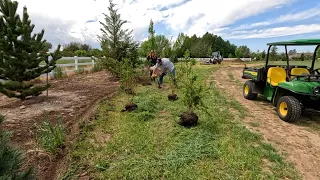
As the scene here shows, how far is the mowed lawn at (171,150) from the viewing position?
3189mm

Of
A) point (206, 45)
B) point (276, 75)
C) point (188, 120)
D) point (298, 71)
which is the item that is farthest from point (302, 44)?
point (206, 45)

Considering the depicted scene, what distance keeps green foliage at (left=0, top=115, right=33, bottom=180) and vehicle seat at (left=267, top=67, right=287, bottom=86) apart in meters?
6.27

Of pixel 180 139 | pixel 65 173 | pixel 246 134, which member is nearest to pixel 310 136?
pixel 246 134

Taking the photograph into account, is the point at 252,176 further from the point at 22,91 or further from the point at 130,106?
the point at 22,91

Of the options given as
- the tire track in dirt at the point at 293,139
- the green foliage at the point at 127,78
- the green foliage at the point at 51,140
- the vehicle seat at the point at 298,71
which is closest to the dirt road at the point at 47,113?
the green foliage at the point at 51,140

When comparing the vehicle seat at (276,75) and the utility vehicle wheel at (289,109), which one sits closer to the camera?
the utility vehicle wheel at (289,109)

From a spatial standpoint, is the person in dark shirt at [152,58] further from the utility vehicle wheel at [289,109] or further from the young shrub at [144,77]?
the utility vehicle wheel at [289,109]

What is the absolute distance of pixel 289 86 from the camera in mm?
5402

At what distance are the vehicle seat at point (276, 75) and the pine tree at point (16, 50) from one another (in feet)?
20.9

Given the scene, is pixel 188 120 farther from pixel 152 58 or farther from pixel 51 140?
pixel 152 58

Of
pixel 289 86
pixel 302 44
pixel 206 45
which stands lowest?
pixel 289 86

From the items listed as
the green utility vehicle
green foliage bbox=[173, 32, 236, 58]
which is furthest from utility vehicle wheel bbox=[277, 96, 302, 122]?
green foliage bbox=[173, 32, 236, 58]

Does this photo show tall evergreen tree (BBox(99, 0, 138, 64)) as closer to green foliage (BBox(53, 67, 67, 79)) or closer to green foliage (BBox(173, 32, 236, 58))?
green foliage (BBox(53, 67, 67, 79))

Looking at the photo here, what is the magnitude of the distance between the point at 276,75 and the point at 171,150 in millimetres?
4377
